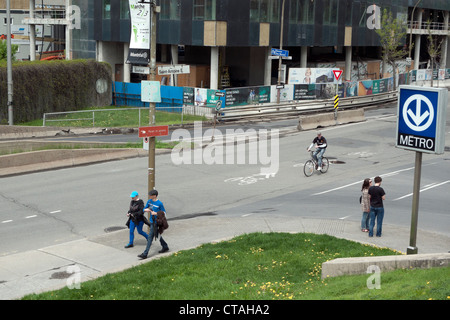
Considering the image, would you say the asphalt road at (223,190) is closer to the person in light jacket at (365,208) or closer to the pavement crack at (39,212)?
the pavement crack at (39,212)

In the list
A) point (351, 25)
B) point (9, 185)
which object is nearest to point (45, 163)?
point (9, 185)

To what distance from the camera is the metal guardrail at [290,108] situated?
143 feet

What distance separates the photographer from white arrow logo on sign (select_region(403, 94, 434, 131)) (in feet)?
37.8

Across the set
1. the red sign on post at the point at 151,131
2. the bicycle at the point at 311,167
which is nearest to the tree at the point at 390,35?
the bicycle at the point at 311,167

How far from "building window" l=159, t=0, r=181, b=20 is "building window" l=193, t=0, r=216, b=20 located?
5.43 ft

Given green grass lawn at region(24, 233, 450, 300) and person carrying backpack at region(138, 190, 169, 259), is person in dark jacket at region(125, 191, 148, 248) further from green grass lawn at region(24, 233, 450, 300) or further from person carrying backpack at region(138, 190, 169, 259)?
green grass lawn at region(24, 233, 450, 300)

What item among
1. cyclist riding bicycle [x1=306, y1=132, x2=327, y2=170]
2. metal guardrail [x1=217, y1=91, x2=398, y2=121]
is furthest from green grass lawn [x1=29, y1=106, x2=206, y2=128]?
cyclist riding bicycle [x1=306, y1=132, x2=327, y2=170]

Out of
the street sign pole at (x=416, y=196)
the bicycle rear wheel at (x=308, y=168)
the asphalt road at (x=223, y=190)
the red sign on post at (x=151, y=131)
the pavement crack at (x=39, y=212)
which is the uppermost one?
the red sign on post at (x=151, y=131)

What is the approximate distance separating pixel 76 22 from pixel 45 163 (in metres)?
35.7

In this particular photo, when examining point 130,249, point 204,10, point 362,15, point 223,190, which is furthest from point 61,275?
point 362,15

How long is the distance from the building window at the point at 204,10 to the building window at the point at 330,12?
46.2 feet

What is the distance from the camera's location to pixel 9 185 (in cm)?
2266

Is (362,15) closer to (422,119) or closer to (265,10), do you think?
(265,10)

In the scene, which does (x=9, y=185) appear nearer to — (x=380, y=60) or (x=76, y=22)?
(x=76, y=22)
